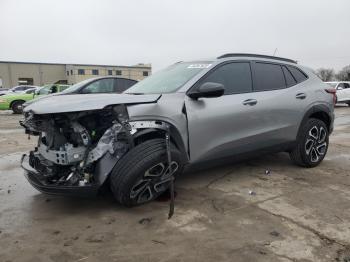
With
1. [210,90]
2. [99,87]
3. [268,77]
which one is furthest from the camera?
[99,87]

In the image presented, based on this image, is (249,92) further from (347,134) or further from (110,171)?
(347,134)

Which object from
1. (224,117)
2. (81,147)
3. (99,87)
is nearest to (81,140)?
(81,147)

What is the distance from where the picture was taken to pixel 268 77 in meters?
5.14

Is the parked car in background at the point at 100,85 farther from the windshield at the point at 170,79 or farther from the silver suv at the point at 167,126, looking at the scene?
the silver suv at the point at 167,126

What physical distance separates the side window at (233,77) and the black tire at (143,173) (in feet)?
3.80

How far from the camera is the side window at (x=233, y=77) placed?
4.61 m

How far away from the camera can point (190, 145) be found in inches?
164

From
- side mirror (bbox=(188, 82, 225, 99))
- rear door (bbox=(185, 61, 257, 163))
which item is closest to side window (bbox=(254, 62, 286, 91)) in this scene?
rear door (bbox=(185, 61, 257, 163))

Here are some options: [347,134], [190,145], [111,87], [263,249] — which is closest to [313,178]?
[190,145]

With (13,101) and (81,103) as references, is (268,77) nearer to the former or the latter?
(81,103)

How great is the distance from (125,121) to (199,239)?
131 centimetres

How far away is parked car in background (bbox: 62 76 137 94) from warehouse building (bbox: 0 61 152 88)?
5086 centimetres

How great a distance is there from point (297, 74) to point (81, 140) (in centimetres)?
345

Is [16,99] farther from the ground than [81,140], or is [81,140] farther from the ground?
[81,140]
